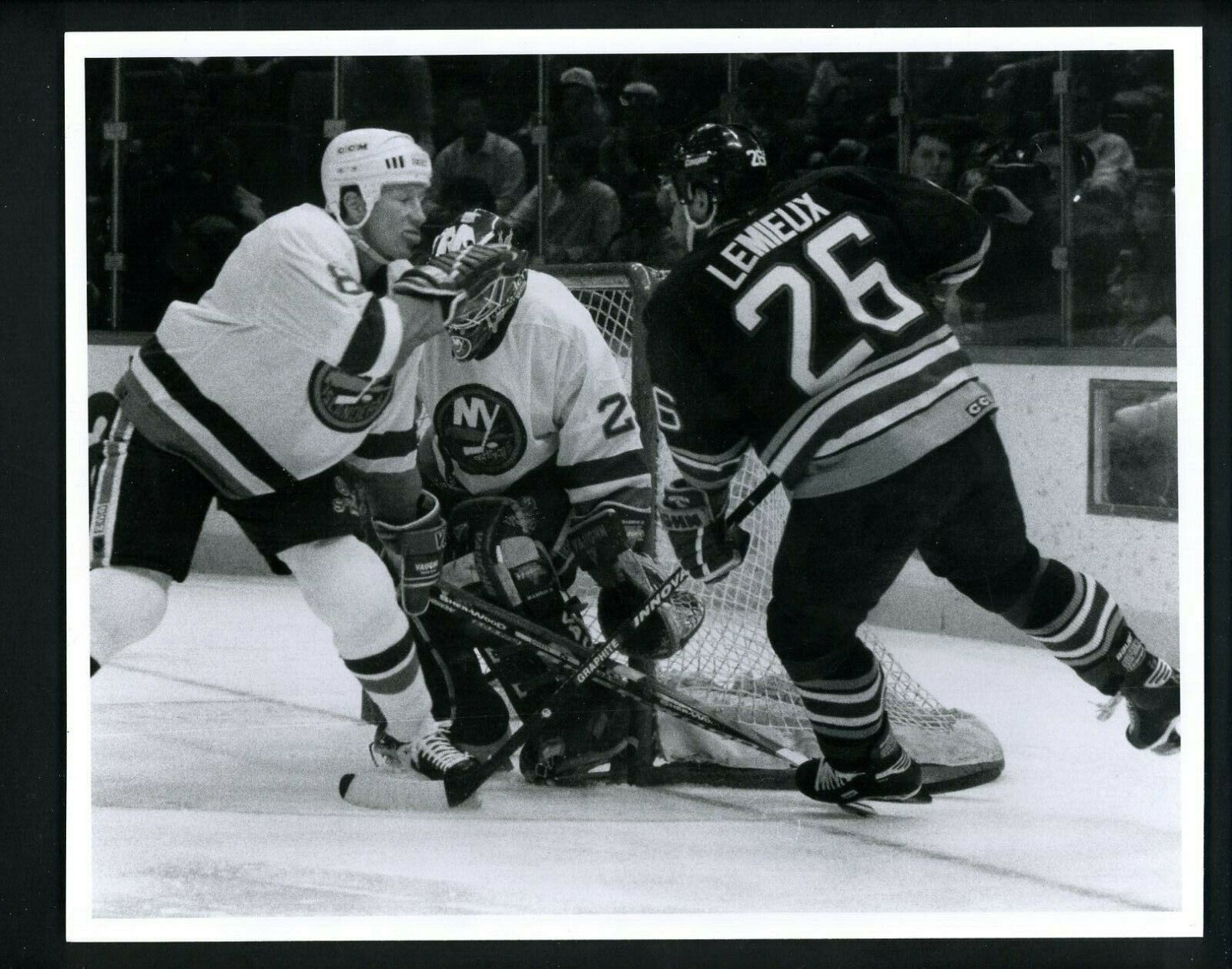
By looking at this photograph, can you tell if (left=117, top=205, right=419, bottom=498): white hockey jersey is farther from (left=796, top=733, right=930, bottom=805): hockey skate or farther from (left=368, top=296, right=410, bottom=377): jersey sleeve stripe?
(left=796, top=733, right=930, bottom=805): hockey skate

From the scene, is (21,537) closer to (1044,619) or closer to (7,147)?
(7,147)

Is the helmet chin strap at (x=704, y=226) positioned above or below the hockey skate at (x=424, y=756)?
above

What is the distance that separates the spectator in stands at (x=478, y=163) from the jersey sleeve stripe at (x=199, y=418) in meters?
0.50

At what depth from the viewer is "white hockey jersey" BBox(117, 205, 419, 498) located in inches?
85.0

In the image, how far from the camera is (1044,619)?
221cm

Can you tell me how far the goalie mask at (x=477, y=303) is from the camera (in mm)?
2184

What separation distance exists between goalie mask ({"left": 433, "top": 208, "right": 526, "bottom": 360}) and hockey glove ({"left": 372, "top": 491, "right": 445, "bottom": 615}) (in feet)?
0.91

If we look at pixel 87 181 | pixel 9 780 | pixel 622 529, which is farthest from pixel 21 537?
pixel 622 529

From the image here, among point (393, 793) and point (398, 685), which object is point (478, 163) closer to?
point (398, 685)

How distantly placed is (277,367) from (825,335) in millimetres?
939

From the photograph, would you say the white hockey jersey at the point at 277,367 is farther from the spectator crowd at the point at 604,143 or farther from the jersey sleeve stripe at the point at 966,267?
the jersey sleeve stripe at the point at 966,267

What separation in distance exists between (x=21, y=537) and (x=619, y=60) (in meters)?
1.35

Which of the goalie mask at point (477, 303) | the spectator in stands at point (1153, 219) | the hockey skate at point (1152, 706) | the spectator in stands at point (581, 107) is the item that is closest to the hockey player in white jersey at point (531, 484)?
the goalie mask at point (477, 303)

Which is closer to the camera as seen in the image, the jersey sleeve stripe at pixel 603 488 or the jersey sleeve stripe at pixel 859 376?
the jersey sleeve stripe at pixel 859 376
